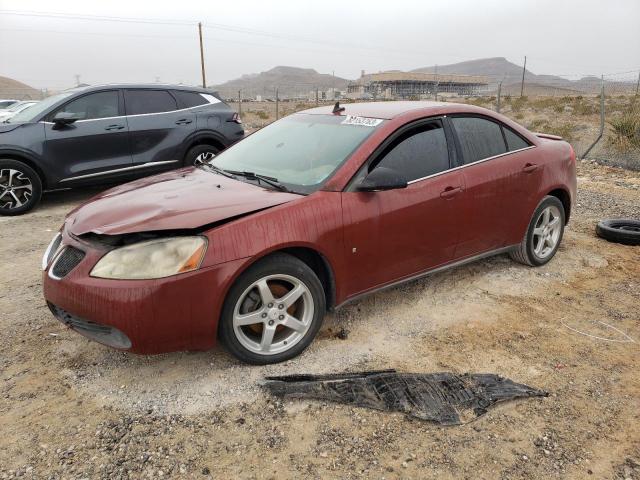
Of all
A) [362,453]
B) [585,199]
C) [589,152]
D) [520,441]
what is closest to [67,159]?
[362,453]

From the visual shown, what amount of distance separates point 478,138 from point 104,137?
522 centimetres

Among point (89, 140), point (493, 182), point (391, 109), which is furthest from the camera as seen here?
point (89, 140)

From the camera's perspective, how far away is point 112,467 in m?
2.24

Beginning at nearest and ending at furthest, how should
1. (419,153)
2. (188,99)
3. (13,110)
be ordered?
1. (419,153)
2. (188,99)
3. (13,110)

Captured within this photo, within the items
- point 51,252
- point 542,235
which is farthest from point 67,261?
point 542,235

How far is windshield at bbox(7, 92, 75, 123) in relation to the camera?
662 centimetres

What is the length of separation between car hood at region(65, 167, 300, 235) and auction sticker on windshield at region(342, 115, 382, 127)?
886 mm

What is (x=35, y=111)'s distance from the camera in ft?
22.2

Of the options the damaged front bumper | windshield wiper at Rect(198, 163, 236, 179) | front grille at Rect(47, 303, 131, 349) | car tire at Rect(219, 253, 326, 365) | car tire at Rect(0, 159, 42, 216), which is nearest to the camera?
the damaged front bumper

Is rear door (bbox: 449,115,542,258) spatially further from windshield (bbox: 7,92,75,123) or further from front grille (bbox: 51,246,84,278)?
windshield (bbox: 7,92,75,123)

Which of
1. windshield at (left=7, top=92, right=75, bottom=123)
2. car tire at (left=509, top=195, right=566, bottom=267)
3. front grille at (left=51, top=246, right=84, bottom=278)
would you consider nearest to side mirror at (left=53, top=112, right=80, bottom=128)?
windshield at (left=7, top=92, right=75, bottom=123)

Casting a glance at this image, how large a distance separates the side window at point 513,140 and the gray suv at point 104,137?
3.91 m

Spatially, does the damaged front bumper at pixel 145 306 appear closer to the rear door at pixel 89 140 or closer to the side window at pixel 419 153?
the side window at pixel 419 153

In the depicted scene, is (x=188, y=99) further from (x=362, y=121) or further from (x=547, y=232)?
(x=547, y=232)
